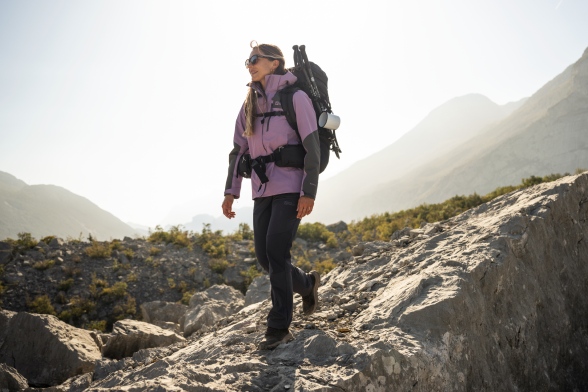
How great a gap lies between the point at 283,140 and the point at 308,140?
0.91ft

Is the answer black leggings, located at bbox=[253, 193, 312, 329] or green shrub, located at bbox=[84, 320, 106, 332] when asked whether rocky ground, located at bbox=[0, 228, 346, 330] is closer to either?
green shrub, located at bbox=[84, 320, 106, 332]

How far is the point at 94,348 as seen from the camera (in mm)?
7145

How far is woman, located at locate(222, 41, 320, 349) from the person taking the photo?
144 inches

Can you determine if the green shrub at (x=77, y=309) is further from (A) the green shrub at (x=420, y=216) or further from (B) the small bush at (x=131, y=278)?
(A) the green shrub at (x=420, y=216)

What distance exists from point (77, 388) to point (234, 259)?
29.5ft

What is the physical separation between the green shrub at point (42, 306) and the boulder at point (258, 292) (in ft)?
17.9

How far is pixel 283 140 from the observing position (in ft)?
12.7

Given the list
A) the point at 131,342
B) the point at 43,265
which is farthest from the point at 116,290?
the point at 131,342

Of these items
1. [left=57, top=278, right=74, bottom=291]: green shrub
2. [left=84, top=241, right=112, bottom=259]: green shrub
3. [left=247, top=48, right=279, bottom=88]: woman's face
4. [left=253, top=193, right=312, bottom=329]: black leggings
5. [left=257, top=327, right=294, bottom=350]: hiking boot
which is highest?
[left=247, top=48, right=279, bottom=88]: woman's face

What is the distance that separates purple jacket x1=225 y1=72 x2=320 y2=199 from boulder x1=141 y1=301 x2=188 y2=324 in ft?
22.7

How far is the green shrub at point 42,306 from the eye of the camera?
1034cm

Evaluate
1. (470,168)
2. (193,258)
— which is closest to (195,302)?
(193,258)

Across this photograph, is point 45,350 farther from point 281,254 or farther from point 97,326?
point 281,254

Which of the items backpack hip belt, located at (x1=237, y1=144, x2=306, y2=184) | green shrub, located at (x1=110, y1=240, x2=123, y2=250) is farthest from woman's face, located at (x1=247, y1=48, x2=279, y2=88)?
green shrub, located at (x1=110, y1=240, x2=123, y2=250)
